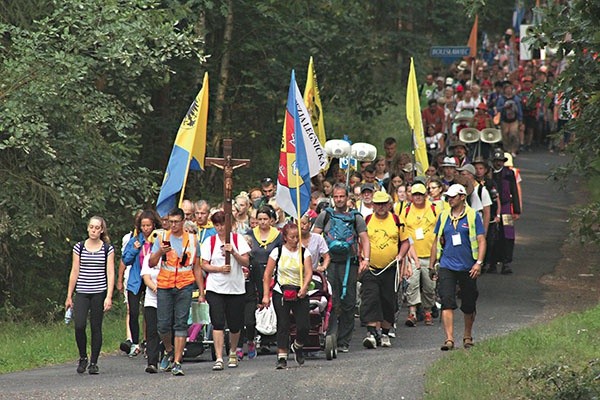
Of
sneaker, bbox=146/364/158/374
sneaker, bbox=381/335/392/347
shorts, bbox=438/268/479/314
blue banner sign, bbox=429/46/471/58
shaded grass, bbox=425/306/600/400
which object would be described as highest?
blue banner sign, bbox=429/46/471/58

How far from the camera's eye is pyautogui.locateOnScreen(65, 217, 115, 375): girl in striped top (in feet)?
48.1

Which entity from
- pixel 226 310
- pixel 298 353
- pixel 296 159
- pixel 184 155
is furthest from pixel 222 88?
pixel 298 353

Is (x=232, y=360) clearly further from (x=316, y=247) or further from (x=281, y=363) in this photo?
(x=316, y=247)

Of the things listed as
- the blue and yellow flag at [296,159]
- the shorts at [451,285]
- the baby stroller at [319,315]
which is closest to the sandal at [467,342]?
the shorts at [451,285]

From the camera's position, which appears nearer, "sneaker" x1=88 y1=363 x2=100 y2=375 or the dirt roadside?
"sneaker" x1=88 y1=363 x2=100 y2=375

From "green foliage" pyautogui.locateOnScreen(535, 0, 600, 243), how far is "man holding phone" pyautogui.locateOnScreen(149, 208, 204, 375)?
4161 mm

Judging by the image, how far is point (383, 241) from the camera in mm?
16453

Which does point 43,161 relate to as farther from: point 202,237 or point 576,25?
point 576,25

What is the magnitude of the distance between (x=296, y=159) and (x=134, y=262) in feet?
6.93

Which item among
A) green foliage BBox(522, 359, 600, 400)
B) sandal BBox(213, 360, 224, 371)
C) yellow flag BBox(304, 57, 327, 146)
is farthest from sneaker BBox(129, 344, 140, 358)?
green foliage BBox(522, 359, 600, 400)

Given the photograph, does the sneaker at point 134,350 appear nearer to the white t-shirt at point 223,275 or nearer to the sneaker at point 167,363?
the sneaker at point 167,363

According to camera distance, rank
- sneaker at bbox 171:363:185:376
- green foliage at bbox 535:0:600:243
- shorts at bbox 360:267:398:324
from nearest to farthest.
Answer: green foliage at bbox 535:0:600:243 → sneaker at bbox 171:363:185:376 → shorts at bbox 360:267:398:324

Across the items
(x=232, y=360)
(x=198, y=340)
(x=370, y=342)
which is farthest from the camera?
(x=370, y=342)

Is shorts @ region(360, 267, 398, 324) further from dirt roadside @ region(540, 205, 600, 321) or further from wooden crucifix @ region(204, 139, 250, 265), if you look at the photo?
dirt roadside @ region(540, 205, 600, 321)
